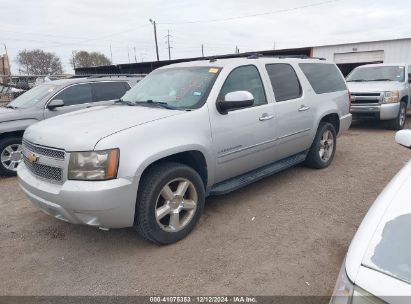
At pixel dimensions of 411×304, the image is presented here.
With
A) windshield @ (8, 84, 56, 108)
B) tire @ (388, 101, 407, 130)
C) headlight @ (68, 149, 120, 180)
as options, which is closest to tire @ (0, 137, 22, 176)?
windshield @ (8, 84, 56, 108)

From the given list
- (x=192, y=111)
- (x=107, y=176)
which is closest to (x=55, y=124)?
(x=107, y=176)

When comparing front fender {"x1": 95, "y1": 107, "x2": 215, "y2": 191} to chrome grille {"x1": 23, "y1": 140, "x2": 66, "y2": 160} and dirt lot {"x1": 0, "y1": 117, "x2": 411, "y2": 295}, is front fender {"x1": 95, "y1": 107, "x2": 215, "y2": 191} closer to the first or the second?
chrome grille {"x1": 23, "y1": 140, "x2": 66, "y2": 160}

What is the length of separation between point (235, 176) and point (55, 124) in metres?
2.08

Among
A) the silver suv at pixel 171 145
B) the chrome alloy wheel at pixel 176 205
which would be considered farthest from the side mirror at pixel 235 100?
the chrome alloy wheel at pixel 176 205

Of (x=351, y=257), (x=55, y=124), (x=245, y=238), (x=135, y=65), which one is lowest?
(x=245, y=238)

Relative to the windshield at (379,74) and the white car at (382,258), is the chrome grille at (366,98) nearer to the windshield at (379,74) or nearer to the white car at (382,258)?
the windshield at (379,74)

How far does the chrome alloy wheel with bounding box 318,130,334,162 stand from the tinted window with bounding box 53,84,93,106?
14.9ft

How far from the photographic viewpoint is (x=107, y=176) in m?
2.89

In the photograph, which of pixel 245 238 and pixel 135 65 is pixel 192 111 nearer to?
pixel 245 238

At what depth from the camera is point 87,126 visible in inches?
127

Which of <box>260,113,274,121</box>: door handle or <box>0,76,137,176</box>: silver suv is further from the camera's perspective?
<box>0,76,137,176</box>: silver suv

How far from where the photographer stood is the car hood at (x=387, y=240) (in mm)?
1421

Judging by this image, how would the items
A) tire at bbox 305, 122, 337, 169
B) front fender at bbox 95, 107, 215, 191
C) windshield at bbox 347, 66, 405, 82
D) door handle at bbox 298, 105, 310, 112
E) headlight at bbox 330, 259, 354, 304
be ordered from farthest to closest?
windshield at bbox 347, 66, 405, 82, tire at bbox 305, 122, 337, 169, door handle at bbox 298, 105, 310, 112, front fender at bbox 95, 107, 215, 191, headlight at bbox 330, 259, 354, 304

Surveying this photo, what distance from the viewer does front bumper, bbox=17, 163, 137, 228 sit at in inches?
112
